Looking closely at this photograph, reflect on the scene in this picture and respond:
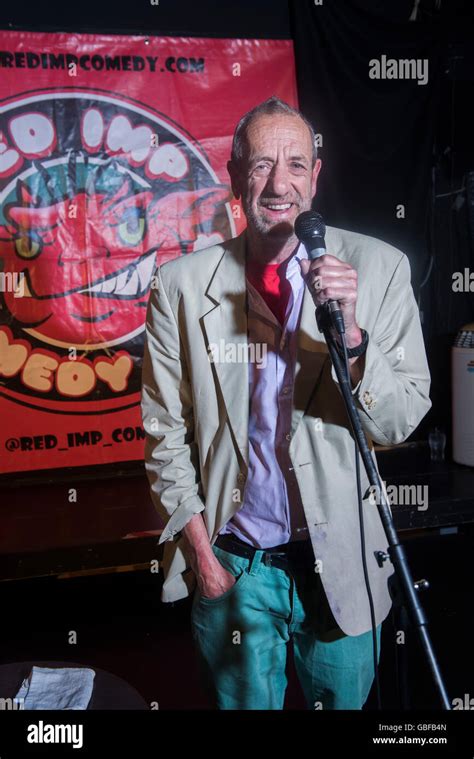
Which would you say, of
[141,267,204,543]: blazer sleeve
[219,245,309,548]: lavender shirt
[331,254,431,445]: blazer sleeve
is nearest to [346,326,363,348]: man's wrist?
[331,254,431,445]: blazer sleeve

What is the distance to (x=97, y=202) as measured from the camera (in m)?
3.44

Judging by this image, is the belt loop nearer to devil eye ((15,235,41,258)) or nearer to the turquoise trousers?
the turquoise trousers

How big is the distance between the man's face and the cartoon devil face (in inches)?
80.1

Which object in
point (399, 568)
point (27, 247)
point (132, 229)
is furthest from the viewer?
point (132, 229)

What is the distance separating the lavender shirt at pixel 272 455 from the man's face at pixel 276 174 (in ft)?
0.67

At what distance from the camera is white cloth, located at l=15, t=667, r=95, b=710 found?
5.45ft

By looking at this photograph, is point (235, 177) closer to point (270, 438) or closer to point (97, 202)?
point (270, 438)

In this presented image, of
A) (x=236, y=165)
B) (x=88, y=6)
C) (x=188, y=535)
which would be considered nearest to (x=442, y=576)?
(x=188, y=535)

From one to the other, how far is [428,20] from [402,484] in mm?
2457

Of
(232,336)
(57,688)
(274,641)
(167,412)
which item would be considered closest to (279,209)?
(232,336)

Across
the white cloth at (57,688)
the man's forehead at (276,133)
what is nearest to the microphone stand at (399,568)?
the man's forehead at (276,133)

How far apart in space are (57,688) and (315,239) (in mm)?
1345

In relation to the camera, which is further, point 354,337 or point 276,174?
point 276,174

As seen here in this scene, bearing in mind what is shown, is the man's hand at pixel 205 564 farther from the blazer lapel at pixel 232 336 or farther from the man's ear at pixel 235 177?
the man's ear at pixel 235 177
